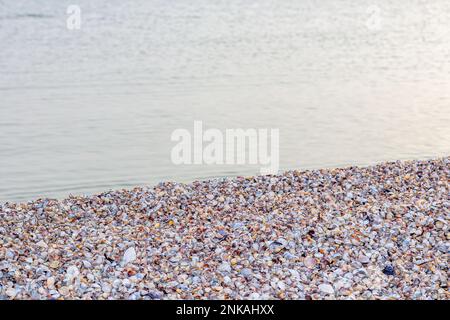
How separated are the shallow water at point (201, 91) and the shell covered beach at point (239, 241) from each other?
178cm

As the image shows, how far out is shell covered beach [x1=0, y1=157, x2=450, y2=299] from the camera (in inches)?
272

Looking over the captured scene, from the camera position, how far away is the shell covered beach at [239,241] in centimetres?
691

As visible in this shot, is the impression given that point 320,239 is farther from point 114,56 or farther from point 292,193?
point 114,56

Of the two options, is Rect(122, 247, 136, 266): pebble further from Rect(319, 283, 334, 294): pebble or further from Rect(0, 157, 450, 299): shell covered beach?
Rect(319, 283, 334, 294): pebble

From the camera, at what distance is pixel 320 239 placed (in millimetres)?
7879

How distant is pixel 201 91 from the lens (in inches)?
656

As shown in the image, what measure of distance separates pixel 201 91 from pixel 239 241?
29.8 ft

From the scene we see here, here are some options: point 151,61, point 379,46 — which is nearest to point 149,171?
point 151,61

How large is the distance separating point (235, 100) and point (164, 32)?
9.93 m
